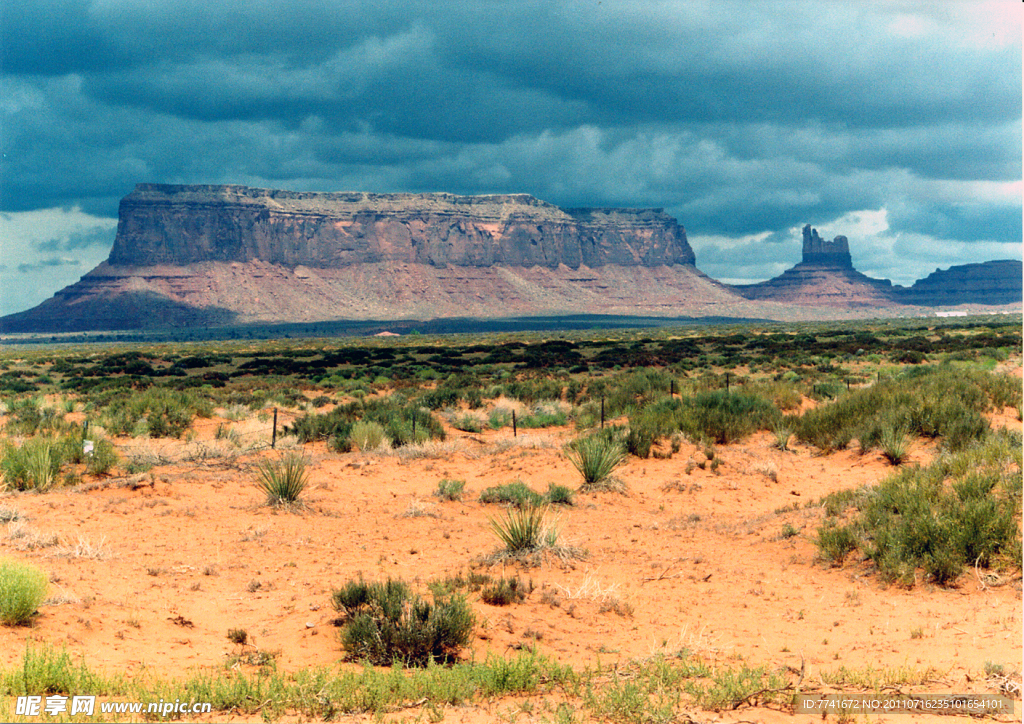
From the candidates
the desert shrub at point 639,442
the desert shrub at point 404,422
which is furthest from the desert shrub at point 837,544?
the desert shrub at point 404,422

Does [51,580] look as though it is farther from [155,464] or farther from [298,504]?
[155,464]

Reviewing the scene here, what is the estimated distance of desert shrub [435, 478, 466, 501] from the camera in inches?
547

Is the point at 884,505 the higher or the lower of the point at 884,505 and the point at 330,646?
the higher

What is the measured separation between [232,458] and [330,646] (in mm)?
9999

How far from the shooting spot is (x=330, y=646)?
293 inches

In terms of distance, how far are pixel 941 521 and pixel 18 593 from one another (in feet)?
30.5

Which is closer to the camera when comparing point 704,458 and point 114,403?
point 704,458

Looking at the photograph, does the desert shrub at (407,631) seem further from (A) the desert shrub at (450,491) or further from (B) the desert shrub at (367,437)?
(B) the desert shrub at (367,437)

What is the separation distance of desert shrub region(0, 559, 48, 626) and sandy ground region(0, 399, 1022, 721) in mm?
182

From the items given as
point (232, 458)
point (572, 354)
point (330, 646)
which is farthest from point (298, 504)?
point (572, 354)

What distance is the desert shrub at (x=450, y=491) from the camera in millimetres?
13906

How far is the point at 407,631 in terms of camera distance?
23.4ft

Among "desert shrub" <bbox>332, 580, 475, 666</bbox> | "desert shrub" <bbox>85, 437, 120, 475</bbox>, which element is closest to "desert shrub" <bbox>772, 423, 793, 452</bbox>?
"desert shrub" <bbox>332, 580, 475, 666</bbox>

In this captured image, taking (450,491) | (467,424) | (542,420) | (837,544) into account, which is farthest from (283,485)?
(542,420)
